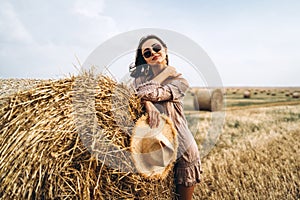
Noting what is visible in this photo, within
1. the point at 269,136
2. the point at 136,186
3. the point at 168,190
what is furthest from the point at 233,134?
the point at 136,186

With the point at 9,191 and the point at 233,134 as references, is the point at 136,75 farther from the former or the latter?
the point at 233,134

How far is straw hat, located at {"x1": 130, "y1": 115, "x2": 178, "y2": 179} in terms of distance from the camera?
2.40 meters

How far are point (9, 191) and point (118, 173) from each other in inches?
31.5

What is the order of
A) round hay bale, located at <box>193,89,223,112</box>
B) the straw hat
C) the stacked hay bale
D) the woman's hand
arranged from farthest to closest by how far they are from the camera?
round hay bale, located at <box>193,89,223,112</box> < the woman's hand < the straw hat < the stacked hay bale

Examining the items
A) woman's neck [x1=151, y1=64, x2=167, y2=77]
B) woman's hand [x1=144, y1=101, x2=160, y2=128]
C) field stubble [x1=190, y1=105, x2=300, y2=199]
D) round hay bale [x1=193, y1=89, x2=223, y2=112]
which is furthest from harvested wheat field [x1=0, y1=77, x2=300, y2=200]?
round hay bale [x1=193, y1=89, x2=223, y2=112]

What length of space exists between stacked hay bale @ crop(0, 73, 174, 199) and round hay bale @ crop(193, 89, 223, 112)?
11.9m

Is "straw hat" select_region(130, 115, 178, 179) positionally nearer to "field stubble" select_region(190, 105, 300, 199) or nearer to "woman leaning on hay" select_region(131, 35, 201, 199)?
"woman leaning on hay" select_region(131, 35, 201, 199)

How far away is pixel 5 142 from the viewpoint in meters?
2.33

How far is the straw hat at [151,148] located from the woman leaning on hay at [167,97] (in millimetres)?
88

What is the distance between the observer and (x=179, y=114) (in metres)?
2.85

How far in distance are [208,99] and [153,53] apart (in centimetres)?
1168

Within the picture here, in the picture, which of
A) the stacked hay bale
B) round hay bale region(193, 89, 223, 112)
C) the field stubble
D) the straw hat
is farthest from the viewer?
round hay bale region(193, 89, 223, 112)

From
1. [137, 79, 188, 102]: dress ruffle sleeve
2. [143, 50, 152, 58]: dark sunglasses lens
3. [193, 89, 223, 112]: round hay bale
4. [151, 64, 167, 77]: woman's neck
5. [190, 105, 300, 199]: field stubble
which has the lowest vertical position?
[190, 105, 300, 199]: field stubble

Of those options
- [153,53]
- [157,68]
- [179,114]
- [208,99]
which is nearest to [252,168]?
[179,114]
